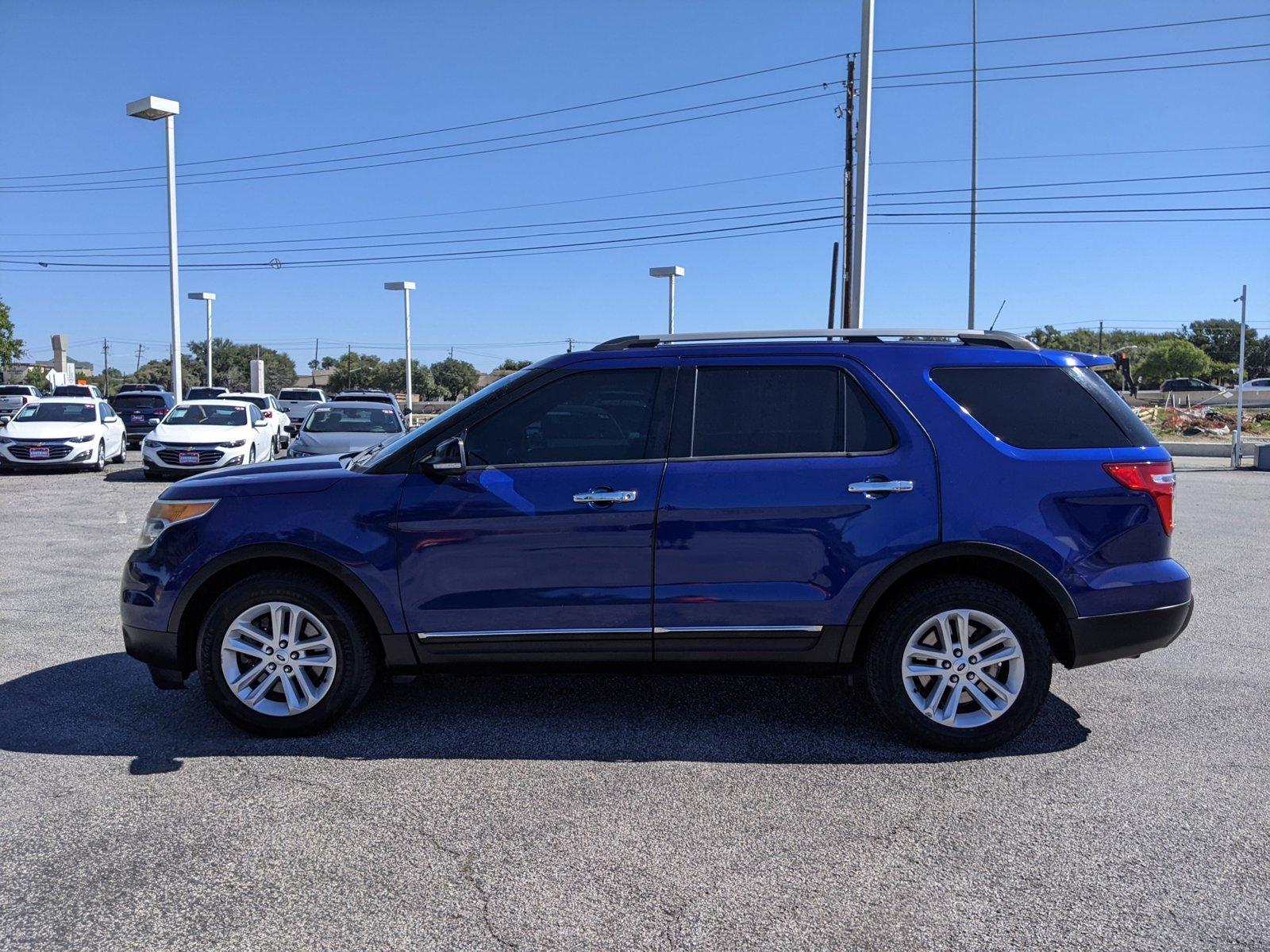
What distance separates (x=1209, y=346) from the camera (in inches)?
4065

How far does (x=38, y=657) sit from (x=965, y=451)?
541 centimetres

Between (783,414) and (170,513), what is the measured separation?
287 centimetres

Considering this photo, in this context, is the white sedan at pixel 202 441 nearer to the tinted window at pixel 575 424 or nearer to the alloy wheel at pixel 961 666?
the tinted window at pixel 575 424

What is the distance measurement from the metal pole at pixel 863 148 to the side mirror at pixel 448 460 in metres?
12.5

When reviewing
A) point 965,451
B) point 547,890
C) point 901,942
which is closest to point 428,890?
point 547,890

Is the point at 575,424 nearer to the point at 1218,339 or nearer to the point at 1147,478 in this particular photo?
the point at 1147,478

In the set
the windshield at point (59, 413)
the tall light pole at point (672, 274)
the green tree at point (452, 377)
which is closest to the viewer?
the windshield at point (59, 413)

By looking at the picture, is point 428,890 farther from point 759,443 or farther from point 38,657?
point 38,657

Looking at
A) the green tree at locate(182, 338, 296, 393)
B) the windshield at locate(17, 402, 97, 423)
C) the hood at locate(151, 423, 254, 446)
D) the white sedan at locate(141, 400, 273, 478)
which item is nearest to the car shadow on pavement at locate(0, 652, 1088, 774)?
the white sedan at locate(141, 400, 273, 478)

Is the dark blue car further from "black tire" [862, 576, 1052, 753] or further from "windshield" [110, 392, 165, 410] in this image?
"black tire" [862, 576, 1052, 753]

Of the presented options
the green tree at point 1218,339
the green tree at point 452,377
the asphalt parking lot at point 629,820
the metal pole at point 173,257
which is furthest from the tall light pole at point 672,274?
the green tree at point 1218,339

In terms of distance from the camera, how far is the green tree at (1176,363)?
289 ft

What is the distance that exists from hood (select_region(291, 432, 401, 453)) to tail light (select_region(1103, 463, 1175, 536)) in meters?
12.9

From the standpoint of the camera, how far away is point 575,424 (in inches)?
184
